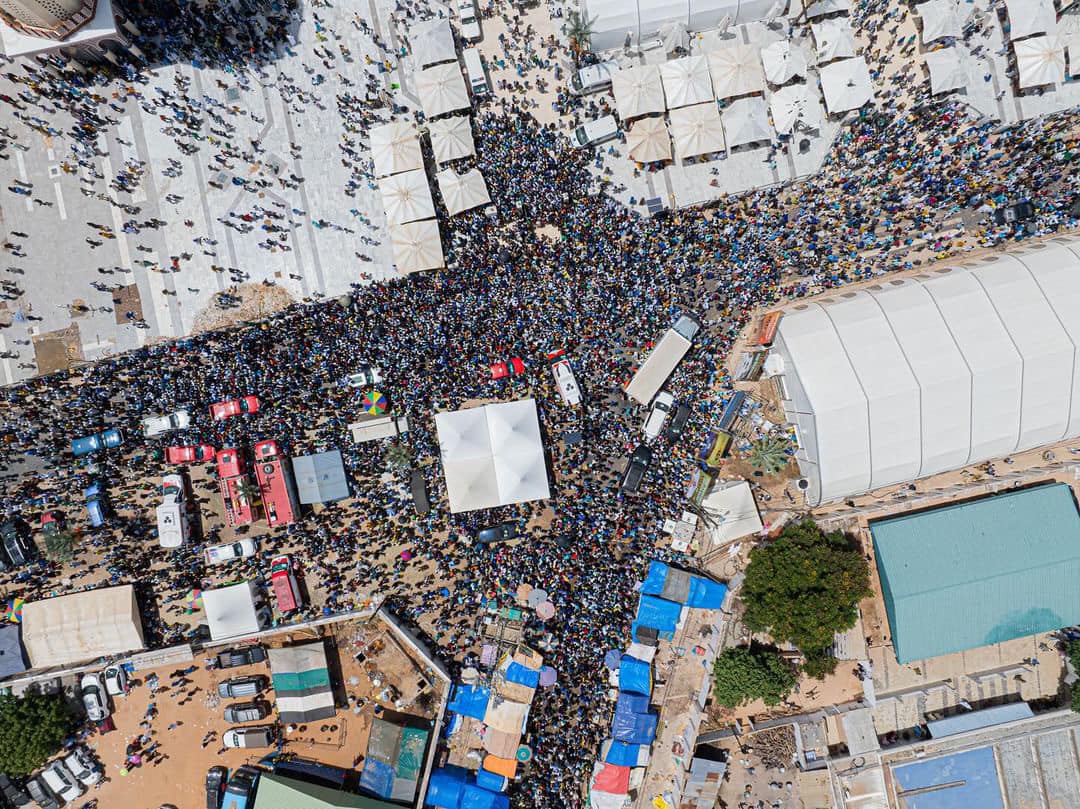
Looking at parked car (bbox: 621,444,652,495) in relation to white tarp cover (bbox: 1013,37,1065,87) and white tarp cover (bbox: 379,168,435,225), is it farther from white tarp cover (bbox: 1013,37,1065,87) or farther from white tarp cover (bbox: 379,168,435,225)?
white tarp cover (bbox: 1013,37,1065,87)

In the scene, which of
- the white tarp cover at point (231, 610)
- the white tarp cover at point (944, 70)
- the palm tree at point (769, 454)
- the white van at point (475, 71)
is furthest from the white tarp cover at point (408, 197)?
Result: the white tarp cover at point (944, 70)

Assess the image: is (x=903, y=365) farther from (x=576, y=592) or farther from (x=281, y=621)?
(x=281, y=621)

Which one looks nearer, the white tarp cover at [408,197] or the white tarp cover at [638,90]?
the white tarp cover at [638,90]

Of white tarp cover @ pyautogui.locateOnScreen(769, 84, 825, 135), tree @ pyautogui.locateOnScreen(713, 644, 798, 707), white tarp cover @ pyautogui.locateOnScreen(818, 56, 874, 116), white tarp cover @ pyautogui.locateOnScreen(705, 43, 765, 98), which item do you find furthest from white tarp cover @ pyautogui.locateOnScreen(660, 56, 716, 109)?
tree @ pyautogui.locateOnScreen(713, 644, 798, 707)

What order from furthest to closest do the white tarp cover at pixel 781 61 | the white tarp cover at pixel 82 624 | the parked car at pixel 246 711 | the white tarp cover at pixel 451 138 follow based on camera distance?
the parked car at pixel 246 711 < the white tarp cover at pixel 82 624 < the white tarp cover at pixel 451 138 < the white tarp cover at pixel 781 61

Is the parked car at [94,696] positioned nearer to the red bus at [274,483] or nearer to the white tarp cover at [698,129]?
the red bus at [274,483]

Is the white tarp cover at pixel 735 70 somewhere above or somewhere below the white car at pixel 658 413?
above

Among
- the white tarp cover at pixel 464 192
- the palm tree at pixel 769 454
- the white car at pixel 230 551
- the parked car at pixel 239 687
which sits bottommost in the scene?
the parked car at pixel 239 687

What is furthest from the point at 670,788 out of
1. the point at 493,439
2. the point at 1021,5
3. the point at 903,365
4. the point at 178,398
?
the point at 1021,5
